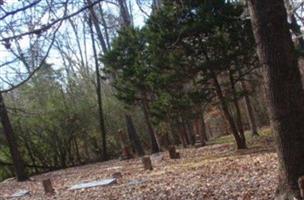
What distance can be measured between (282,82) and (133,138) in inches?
763

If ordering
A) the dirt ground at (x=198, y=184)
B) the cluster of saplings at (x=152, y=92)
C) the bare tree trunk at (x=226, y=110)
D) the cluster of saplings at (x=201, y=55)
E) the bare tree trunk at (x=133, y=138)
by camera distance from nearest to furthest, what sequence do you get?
1. the dirt ground at (x=198, y=184)
2. the cluster of saplings at (x=201, y=55)
3. the cluster of saplings at (x=152, y=92)
4. the bare tree trunk at (x=226, y=110)
5. the bare tree trunk at (x=133, y=138)

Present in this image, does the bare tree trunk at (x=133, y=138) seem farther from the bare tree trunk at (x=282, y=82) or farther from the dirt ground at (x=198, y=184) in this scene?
the bare tree trunk at (x=282, y=82)

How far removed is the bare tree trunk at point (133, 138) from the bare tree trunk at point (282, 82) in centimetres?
1828

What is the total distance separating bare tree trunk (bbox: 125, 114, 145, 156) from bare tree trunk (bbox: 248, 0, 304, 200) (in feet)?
60.0

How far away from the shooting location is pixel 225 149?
17234 millimetres

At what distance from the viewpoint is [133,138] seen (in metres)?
25.0

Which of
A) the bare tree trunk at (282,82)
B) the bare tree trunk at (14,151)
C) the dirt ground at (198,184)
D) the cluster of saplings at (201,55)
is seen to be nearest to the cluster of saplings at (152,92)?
the cluster of saplings at (201,55)

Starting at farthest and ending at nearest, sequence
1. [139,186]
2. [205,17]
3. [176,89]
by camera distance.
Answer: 1. [176,89]
2. [205,17]
3. [139,186]

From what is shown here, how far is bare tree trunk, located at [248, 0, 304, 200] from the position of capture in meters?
Result: 5.84

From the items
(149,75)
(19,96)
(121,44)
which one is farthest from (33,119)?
(149,75)

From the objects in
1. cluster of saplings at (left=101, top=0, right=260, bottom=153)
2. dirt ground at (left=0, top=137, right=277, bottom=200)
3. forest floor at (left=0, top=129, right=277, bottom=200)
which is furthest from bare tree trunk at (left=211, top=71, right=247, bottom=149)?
dirt ground at (left=0, top=137, right=277, bottom=200)

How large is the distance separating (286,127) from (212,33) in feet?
32.4

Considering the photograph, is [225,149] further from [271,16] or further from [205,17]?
[271,16]

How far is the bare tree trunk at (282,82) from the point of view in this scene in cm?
584
